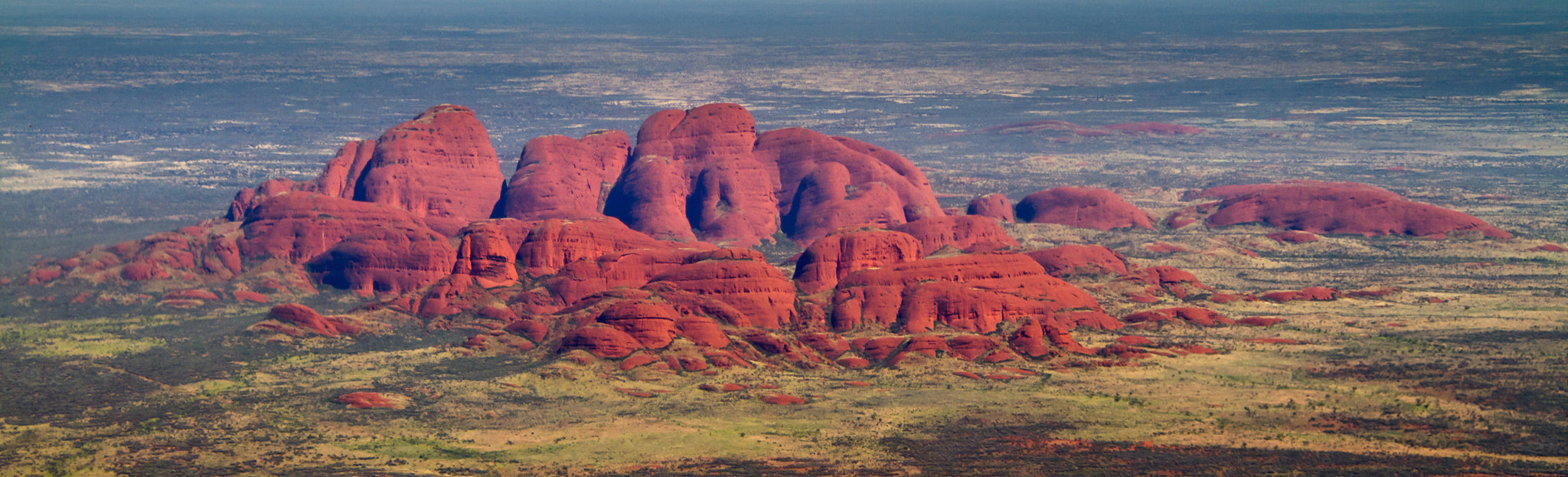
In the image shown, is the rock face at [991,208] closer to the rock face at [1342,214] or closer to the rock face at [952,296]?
the rock face at [1342,214]

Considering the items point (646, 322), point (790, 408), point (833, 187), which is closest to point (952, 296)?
point (790, 408)

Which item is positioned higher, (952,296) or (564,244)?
(564,244)

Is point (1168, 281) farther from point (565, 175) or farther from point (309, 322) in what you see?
point (309, 322)

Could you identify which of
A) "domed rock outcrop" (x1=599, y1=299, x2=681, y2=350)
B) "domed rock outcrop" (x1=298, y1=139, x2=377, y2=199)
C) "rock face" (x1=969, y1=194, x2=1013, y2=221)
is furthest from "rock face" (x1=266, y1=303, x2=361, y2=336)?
"rock face" (x1=969, y1=194, x2=1013, y2=221)

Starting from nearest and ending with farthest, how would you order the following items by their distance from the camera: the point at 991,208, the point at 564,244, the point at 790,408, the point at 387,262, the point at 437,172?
the point at 790,408, the point at 564,244, the point at 387,262, the point at 437,172, the point at 991,208

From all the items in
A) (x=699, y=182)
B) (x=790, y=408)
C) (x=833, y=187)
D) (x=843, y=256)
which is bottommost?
(x=790, y=408)

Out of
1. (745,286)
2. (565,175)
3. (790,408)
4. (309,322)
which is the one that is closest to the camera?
(790,408)

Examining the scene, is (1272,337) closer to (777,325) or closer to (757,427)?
(777,325)

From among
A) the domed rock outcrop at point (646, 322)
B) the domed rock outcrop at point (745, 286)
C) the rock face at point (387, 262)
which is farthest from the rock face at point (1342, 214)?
the rock face at point (387, 262)

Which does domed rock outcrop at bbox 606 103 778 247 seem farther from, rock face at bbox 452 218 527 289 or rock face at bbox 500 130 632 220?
rock face at bbox 452 218 527 289
